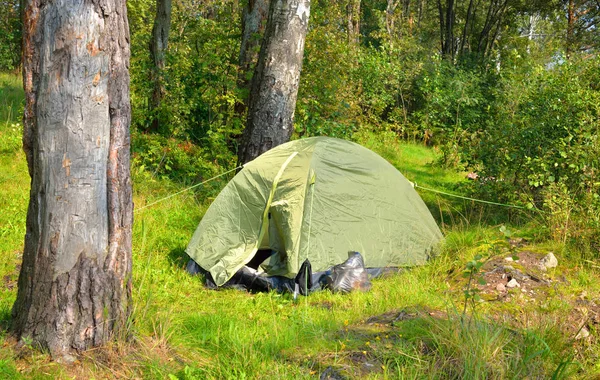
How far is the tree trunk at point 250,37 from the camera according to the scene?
31.3 ft

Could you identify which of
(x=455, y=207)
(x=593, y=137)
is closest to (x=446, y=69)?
(x=455, y=207)

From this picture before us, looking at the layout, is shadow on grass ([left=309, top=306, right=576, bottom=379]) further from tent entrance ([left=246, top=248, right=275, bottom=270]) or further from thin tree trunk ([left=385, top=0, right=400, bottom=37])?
thin tree trunk ([left=385, top=0, right=400, bottom=37])

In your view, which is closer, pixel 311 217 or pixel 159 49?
pixel 311 217

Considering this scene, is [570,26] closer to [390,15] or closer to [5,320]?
[390,15]

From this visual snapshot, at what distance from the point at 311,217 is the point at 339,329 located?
185cm

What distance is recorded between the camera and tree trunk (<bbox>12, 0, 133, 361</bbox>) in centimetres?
342

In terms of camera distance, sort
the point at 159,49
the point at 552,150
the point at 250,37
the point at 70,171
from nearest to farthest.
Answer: the point at 70,171
the point at 552,150
the point at 250,37
the point at 159,49

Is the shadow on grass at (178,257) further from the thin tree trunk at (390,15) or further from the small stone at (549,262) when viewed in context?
the thin tree trunk at (390,15)

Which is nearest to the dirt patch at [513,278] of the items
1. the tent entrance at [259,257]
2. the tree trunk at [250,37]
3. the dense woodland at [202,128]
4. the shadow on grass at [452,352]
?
the dense woodland at [202,128]

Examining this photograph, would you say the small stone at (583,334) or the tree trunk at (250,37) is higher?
the tree trunk at (250,37)

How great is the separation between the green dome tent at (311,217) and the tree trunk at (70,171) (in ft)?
7.77

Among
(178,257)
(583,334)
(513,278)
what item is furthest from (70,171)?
(513,278)

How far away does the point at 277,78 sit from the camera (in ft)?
25.3

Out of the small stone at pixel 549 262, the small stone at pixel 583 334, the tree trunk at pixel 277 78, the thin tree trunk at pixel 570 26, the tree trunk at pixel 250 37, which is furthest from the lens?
Result: the thin tree trunk at pixel 570 26
